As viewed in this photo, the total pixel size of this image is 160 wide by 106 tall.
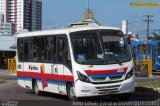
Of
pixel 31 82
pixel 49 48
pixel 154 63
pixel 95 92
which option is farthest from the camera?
pixel 154 63

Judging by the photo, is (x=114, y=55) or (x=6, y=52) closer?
(x=114, y=55)

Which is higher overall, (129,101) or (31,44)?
(31,44)

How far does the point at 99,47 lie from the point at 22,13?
77419 mm

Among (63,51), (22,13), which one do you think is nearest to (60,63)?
A: (63,51)

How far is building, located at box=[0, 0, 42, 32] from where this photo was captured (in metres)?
94.1

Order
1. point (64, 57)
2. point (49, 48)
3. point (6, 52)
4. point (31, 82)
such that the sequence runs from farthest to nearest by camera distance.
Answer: point (6, 52) → point (31, 82) → point (49, 48) → point (64, 57)

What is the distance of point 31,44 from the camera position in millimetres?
21578

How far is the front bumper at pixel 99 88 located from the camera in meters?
16.6

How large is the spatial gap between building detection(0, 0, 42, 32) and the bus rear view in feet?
247

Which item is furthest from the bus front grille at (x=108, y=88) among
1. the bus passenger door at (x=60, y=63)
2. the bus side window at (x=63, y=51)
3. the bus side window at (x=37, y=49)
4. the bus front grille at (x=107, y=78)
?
the bus side window at (x=37, y=49)

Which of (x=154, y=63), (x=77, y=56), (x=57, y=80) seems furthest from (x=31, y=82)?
(x=154, y=63)

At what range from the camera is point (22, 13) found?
93.6 metres

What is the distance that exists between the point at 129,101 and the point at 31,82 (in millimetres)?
5584

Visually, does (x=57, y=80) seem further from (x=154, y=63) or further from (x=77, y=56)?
(x=154, y=63)
